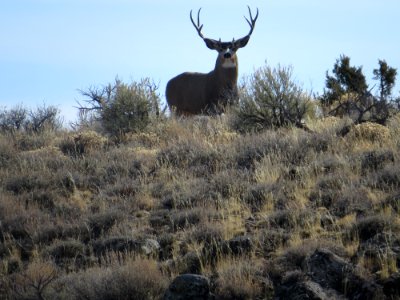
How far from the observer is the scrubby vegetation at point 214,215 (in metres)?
9.59

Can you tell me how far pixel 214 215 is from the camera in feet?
37.9

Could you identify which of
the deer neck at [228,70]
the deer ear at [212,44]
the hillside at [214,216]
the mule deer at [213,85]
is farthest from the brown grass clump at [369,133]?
the deer ear at [212,44]

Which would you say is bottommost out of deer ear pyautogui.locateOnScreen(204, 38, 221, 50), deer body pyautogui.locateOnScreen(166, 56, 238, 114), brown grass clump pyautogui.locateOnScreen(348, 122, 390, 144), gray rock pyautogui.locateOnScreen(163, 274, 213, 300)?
gray rock pyautogui.locateOnScreen(163, 274, 213, 300)

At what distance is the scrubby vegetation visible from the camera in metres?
9.59

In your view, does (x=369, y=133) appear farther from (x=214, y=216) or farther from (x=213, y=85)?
(x=213, y=85)

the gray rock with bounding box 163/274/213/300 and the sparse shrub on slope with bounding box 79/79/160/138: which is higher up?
the sparse shrub on slope with bounding box 79/79/160/138

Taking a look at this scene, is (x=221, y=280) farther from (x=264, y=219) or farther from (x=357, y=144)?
(x=357, y=144)

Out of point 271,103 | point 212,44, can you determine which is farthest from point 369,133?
point 212,44

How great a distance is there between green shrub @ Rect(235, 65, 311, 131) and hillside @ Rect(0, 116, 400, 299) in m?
0.92

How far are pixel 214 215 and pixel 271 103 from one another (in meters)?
6.42

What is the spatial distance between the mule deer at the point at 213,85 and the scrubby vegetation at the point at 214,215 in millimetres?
4170

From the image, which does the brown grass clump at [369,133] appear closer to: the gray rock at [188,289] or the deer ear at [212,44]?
the gray rock at [188,289]

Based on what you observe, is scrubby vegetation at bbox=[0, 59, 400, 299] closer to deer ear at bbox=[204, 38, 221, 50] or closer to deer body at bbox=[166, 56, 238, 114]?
deer body at bbox=[166, 56, 238, 114]

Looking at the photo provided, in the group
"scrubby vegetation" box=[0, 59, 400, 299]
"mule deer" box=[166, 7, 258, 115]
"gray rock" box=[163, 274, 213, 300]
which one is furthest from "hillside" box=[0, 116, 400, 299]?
"mule deer" box=[166, 7, 258, 115]
